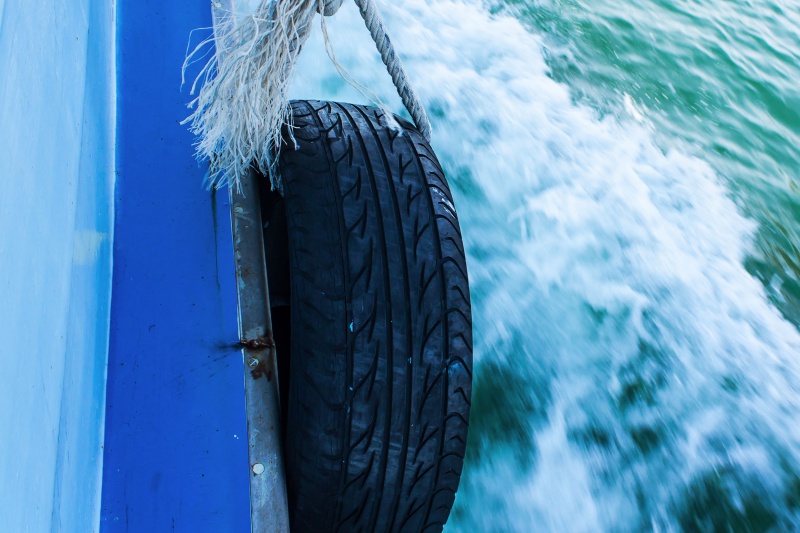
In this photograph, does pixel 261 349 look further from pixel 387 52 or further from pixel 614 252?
pixel 614 252

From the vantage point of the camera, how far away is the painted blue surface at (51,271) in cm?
66

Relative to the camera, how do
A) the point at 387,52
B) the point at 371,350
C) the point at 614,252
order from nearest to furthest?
the point at 371,350
the point at 387,52
the point at 614,252

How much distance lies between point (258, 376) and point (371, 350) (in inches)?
9.2

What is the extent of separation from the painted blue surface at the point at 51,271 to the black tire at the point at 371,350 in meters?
0.36

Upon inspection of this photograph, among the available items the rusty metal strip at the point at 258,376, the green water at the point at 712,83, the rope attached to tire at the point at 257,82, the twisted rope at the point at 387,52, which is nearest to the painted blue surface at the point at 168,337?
the rusty metal strip at the point at 258,376

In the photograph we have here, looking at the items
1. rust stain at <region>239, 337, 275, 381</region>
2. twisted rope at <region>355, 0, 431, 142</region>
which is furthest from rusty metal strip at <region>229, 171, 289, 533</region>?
twisted rope at <region>355, 0, 431, 142</region>

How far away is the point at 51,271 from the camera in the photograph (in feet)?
2.72

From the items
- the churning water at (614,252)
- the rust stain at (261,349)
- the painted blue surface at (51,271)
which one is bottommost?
the churning water at (614,252)

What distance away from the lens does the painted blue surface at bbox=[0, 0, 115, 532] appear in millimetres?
661

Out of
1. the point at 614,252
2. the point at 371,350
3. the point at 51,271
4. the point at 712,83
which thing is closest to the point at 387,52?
the point at 371,350

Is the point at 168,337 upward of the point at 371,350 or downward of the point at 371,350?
downward

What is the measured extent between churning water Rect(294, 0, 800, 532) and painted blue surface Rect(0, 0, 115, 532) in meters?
1.16

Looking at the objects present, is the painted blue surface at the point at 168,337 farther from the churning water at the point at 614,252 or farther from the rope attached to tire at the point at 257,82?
the churning water at the point at 614,252

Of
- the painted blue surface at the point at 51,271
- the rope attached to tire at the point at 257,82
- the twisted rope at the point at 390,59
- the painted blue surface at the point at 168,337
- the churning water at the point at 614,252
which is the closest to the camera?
the painted blue surface at the point at 51,271
